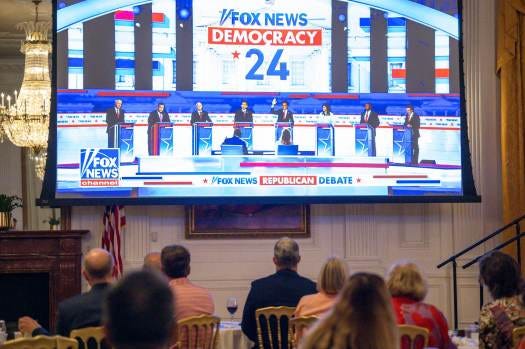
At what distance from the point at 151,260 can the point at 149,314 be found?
417 centimetres

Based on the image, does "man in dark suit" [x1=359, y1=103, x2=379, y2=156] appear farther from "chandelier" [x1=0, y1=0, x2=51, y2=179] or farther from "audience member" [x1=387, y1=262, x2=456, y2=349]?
"chandelier" [x1=0, y1=0, x2=51, y2=179]

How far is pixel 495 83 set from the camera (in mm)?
8836

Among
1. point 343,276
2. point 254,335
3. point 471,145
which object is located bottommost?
point 254,335

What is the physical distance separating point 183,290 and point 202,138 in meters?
2.71

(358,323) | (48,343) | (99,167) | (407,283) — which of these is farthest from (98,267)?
(99,167)

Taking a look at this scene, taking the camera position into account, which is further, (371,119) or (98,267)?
(371,119)

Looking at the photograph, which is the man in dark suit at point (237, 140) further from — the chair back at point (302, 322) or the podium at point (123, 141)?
the chair back at point (302, 322)

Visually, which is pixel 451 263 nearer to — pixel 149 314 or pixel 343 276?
pixel 343 276

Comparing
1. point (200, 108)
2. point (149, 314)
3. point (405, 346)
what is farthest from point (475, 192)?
point (149, 314)

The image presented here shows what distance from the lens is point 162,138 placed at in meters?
8.00

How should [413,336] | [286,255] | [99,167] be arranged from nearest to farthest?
1. [413,336]
2. [286,255]
3. [99,167]

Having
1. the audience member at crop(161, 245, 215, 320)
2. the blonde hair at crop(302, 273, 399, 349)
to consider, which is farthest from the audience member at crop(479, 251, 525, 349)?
the blonde hair at crop(302, 273, 399, 349)

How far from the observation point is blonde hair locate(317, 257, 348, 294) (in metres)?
5.02

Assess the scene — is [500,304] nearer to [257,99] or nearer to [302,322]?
[302,322]
